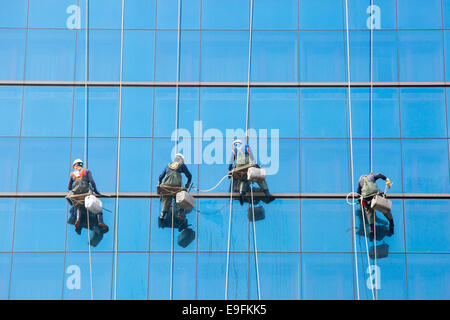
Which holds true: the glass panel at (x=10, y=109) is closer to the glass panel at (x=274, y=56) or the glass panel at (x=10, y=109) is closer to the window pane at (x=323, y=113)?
the glass panel at (x=274, y=56)

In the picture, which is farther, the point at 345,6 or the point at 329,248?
the point at 345,6

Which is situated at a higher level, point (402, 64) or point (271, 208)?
point (402, 64)

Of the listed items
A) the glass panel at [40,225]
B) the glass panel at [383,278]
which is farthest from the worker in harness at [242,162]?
the glass panel at [40,225]

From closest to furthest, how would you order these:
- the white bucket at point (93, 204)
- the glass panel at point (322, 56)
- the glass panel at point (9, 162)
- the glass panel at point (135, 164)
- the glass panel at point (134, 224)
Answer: the white bucket at point (93, 204), the glass panel at point (134, 224), the glass panel at point (135, 164), the glass panel at point (9, 162), the glass panel at point (322, 56)

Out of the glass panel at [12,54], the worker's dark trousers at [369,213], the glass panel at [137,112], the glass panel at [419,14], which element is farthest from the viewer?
the glass panel at [419,14]

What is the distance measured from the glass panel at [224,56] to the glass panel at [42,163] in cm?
482

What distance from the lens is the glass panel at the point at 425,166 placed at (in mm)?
26016

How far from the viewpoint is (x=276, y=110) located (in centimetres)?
2675

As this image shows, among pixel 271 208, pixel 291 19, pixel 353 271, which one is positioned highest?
pixel 291 19

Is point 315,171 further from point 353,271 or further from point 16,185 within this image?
point 16,185

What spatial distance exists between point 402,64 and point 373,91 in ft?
4.19

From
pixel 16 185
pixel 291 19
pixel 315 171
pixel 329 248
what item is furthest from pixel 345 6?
pixel 16 185

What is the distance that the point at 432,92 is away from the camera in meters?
26.8

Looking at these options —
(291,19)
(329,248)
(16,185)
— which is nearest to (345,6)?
(291,19)
